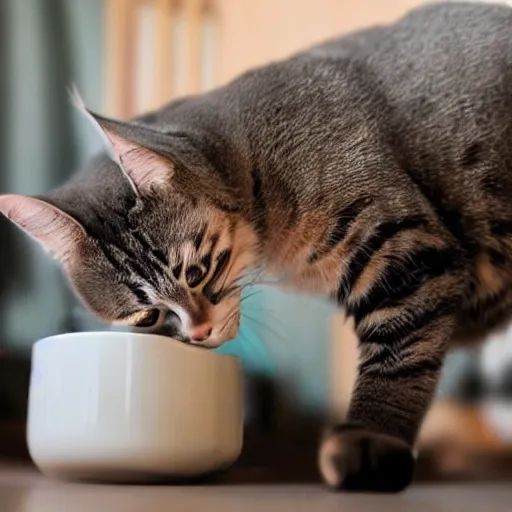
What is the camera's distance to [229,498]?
76cm

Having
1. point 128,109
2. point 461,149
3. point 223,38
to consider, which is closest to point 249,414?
point 461,149

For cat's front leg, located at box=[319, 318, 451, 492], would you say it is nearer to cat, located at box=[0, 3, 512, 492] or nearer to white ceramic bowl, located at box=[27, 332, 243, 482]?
cat, located at box=[0, 3, 512, 492]

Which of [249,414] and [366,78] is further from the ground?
[366,78]

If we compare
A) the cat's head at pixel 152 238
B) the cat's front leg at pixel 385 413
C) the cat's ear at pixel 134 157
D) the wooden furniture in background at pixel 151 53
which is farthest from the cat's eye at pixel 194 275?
the wooden furniture in background at pixel 151 53

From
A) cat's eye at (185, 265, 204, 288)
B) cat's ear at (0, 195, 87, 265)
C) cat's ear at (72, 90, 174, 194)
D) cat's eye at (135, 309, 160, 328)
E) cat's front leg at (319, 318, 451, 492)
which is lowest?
cat's front leg at (319, 318, 451, 492)

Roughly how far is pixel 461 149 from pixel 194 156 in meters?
0.36

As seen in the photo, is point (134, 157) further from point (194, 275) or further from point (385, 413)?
point (385, 413)

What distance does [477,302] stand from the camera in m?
1.12

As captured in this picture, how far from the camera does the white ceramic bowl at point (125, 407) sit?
83cm

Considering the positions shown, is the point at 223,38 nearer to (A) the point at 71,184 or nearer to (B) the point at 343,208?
(A) the point at 71,184

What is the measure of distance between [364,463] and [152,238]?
37 cm

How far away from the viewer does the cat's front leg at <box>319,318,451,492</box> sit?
2.62 ft

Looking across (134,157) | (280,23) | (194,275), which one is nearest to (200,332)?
(194,275)

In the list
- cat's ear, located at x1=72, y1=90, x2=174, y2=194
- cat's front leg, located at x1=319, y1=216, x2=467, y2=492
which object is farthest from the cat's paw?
cat's ear, located at x1=72, y1=90, x2=174, y2=194
